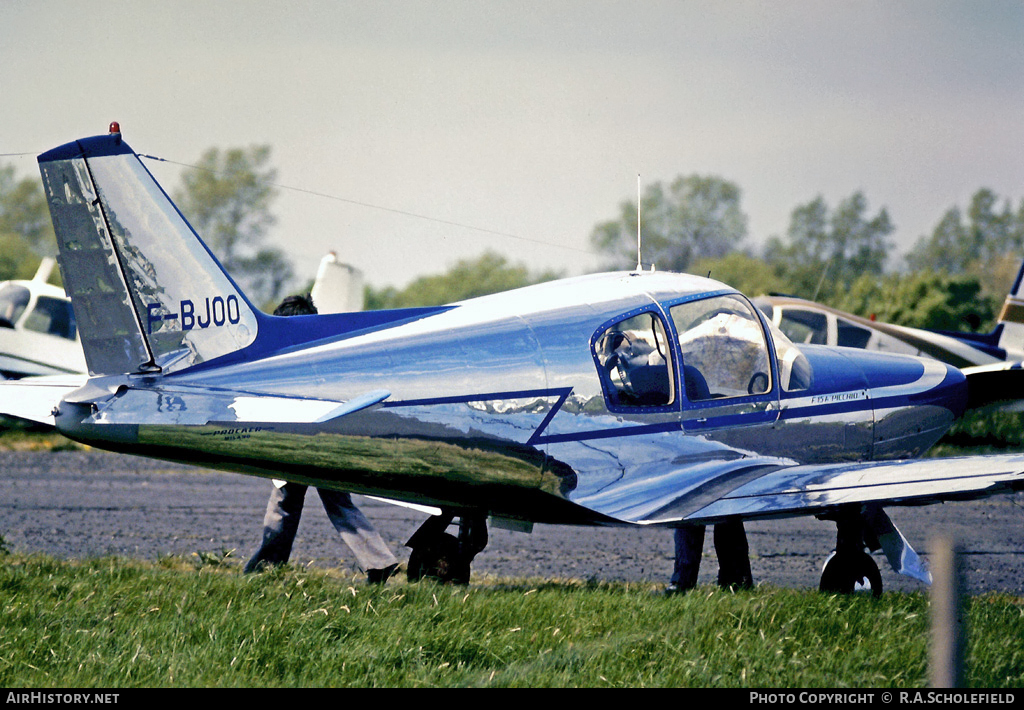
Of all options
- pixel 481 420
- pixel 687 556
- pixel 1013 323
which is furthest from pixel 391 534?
pixel 1013 323

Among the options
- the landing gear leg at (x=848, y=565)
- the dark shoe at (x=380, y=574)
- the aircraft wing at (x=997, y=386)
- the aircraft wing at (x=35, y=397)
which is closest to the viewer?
the aircraft wing at (x=35, y=397)

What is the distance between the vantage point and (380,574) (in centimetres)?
729

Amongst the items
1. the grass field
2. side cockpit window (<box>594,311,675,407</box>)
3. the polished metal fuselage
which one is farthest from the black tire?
side cockpit window (<box>594,311,675,407</box>)

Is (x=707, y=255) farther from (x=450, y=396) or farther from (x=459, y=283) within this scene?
(x=450, y=396)

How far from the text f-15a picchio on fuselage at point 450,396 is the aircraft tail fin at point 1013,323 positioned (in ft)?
38.9

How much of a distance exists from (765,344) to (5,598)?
5177 millimetres

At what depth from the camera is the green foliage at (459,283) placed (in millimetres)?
48375

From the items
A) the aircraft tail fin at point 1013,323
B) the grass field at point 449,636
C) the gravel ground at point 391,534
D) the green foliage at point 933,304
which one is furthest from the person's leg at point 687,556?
the green foliage at point 933,304

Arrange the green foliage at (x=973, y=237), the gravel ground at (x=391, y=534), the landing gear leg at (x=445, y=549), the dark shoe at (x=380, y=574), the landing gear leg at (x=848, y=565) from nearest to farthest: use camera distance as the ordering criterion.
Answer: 1. the landing gear leg at (x=848, y=565)
2. the landing gear leg at (x=445, y=549)
3. the dark shoe at (x=380, y=574)
4. the gravel ground at (x=391, y=534)
5. the green foliage at (x=973, y=237)

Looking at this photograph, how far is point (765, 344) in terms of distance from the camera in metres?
7.28

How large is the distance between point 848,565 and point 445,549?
2.80 m

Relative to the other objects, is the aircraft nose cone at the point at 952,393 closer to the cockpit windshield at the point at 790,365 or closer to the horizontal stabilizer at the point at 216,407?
the cockpit windshield at the point at 790,365
